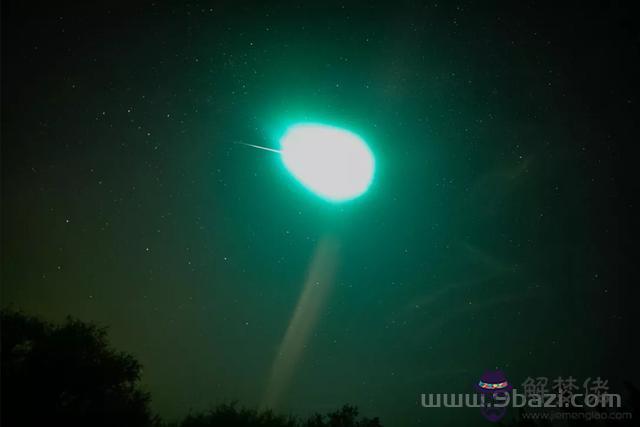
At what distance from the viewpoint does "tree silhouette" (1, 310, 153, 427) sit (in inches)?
544

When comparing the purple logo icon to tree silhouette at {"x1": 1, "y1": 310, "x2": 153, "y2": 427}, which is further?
the purple logo icon

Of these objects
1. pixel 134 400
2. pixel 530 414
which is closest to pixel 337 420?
pixel 134 400

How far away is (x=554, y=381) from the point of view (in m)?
27.8

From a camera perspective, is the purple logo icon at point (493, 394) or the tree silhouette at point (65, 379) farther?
the purple logo icon at point (493, 394)

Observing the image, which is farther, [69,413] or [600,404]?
[600,404]

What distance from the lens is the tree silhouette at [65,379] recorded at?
45.4 ft

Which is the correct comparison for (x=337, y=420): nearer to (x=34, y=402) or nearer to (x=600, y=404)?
(x=34, y=402)

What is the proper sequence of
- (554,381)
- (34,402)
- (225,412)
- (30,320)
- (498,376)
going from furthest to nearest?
(498,376), (554,381), (225,412), (30,320), (34,402)

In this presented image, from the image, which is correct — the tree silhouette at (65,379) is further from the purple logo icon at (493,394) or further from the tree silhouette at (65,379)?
the purple logo icon at (493,394)

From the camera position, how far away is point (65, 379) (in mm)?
15703

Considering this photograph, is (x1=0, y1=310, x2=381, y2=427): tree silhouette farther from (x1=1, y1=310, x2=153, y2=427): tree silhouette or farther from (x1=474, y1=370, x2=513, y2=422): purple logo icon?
(x1=474, y1=370, x2=513, y2=422): purple logo icon

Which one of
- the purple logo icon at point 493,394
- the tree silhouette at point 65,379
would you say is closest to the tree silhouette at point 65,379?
the tree silhouette at point 65,379

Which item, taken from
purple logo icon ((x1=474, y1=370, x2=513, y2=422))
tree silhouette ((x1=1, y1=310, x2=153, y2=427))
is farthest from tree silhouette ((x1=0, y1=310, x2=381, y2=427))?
purple logo icon ((x1=474, y1=370, x2=513, y2=422))

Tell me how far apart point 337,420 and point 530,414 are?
72.2 feet
